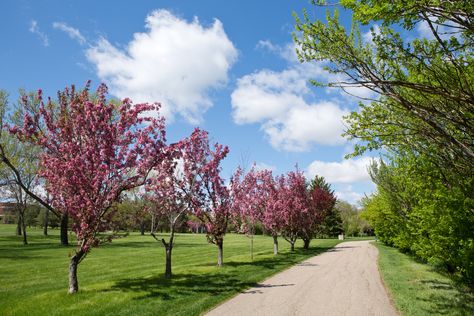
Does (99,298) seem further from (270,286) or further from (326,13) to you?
(326,13)

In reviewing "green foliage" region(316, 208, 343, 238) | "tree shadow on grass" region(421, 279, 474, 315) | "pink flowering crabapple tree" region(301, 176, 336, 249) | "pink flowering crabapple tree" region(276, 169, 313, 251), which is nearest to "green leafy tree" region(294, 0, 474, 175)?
"tree shadow on grass" region(421, 279, 474, 315)

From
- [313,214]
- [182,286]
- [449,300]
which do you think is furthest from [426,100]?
[313,214]

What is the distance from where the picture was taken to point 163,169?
16.2 m

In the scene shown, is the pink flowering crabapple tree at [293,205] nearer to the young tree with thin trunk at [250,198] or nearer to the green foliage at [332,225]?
the young tree with thin trunk at [250,198]

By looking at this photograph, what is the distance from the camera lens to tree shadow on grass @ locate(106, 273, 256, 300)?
11526mm

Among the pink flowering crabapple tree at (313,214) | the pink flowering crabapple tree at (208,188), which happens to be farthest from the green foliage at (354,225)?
the pink flowering crabapple tree at (208,188)

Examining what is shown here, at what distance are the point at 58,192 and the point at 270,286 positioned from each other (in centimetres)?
858

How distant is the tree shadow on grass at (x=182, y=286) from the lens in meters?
11.5

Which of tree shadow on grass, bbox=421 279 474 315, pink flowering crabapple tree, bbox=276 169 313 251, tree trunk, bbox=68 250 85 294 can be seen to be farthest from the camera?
pink flowering crabapple tree, bbox=276 169 313 251

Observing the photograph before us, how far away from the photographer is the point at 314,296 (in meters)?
11.2

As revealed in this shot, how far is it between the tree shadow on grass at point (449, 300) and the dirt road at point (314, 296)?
1.24 meters

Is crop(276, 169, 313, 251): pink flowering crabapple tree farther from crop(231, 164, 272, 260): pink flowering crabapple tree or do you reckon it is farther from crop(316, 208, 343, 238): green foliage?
crop(316, 208, 343, 238): green foliage

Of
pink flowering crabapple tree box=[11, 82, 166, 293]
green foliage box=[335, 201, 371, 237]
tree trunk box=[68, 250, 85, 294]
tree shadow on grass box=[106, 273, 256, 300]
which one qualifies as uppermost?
pink flowering crabapple tree box=[11, 82, 166, 293]

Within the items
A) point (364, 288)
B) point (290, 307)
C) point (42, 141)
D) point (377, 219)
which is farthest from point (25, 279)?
point (377, 219)
